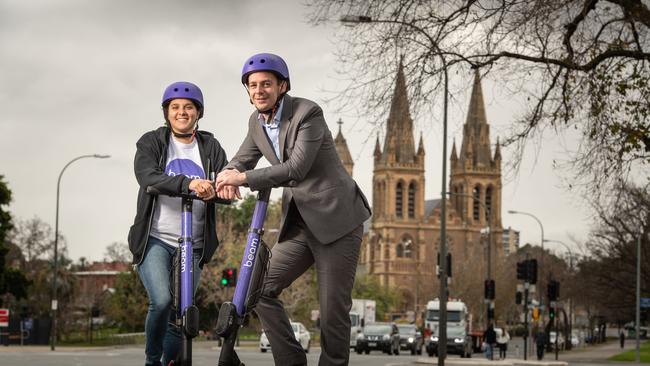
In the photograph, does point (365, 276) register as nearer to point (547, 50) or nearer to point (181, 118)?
point (547, 50)

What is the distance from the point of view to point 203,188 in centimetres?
615

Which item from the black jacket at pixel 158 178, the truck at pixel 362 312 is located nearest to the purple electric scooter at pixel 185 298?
the black jacket at pixel 158 178

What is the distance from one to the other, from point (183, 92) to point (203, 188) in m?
0.75

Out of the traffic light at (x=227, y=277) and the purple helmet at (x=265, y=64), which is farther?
the traffic light at (x=227, y=277)

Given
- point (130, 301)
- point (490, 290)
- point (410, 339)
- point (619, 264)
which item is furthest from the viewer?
point (130, 301)

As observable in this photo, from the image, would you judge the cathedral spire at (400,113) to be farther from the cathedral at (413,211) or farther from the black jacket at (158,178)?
the cathedral at (413,211)

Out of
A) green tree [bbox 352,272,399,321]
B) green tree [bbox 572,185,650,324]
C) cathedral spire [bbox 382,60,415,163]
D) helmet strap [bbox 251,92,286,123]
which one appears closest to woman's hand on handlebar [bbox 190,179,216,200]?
helmet strap [bbox 251,92,286,123]

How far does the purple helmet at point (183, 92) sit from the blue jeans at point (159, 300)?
0.79 m

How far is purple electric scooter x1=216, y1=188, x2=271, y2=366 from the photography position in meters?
5.51

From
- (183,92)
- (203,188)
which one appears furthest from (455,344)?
(203,188)

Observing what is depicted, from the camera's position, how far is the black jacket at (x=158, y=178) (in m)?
6.51

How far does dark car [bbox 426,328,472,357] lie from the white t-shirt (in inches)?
1756

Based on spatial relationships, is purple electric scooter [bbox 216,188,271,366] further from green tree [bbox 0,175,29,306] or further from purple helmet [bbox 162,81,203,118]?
green tree [bbox 0,175,29,306]

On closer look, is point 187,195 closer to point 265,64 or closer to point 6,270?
point 265,64
